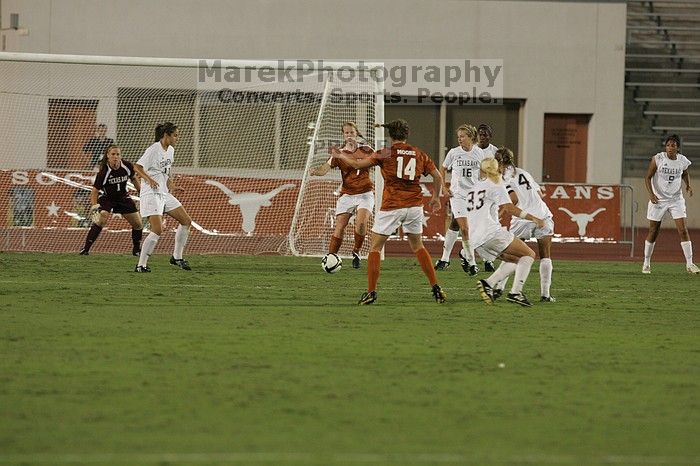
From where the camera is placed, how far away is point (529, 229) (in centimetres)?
1296

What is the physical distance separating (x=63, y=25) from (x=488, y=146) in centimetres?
1501

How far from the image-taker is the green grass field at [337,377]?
5.89 m

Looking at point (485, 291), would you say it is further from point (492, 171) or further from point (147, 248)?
point (147, 248)

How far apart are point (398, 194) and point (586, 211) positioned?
35.7ft

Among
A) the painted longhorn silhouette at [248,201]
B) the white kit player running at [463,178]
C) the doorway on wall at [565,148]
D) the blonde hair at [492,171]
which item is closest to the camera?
the blonde hair at [492,171]

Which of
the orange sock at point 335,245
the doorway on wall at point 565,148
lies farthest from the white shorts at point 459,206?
the doorway on wall at point 565,148

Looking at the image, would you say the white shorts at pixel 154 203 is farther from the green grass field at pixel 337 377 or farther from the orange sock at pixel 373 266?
the orange sock at pixel 373 266

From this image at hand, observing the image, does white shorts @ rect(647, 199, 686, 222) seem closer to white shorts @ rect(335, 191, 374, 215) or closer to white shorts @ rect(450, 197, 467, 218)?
white shorts @ rect(450, 197, 467, 218)

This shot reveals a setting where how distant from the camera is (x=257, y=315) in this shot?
36.7 feet

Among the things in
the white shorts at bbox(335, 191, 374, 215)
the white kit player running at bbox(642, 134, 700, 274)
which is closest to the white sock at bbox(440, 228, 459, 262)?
the white shorts at bbox(335, 191, 374, 215)

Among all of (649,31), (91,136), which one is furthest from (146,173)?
(649,31)

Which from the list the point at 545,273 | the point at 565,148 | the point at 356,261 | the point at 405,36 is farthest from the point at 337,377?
the point at 565,148

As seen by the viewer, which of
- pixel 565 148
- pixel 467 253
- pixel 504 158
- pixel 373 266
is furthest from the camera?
pixel 565 148

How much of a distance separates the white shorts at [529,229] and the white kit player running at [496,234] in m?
0.31
